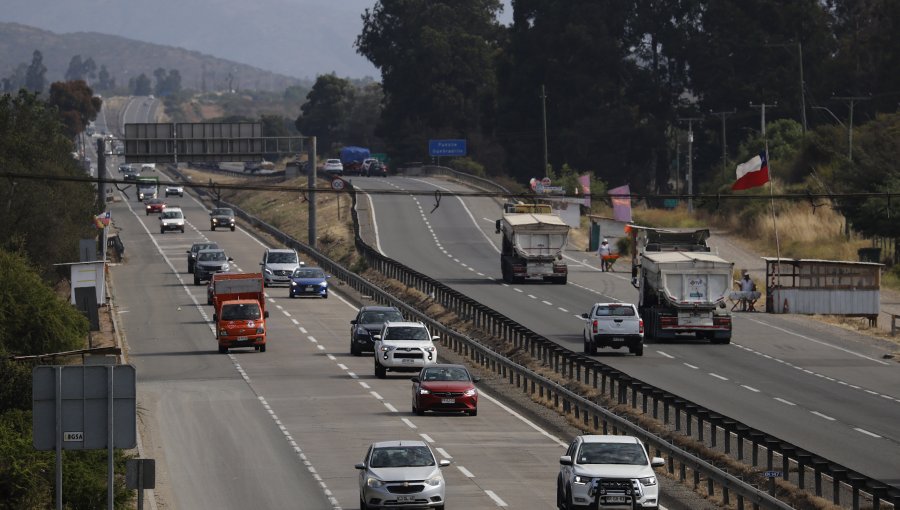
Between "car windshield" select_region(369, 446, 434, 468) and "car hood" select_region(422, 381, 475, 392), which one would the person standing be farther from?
"car windshield" select_region(369, 446, 434, 468)

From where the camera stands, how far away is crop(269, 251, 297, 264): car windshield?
75.8 m

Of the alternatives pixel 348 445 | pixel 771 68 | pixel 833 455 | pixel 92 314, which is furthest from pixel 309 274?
pixel 771 68

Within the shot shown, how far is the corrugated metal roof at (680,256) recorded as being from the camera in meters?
51.1

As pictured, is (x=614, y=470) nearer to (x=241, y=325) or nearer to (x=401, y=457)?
(x=401, y=457)

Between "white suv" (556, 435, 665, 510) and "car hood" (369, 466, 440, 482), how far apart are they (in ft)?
7.09

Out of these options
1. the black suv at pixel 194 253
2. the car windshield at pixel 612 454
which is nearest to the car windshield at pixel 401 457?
the car windshield at pixel 612 454

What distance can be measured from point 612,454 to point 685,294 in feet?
85.9

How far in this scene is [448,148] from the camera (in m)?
159

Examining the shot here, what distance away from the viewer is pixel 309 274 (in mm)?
70750

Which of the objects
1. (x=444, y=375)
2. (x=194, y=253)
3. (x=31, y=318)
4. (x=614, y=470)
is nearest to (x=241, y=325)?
(x=31, y=318)

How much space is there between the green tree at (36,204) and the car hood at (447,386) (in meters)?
33.7

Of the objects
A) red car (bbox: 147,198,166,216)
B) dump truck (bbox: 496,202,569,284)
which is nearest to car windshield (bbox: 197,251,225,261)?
dump truck (bbox: 496,202,569,284)

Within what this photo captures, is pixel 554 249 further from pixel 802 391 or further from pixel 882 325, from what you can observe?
pixel 802 391

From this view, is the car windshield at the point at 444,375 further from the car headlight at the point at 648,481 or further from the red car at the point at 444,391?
the car headlight at the point at 648,481
